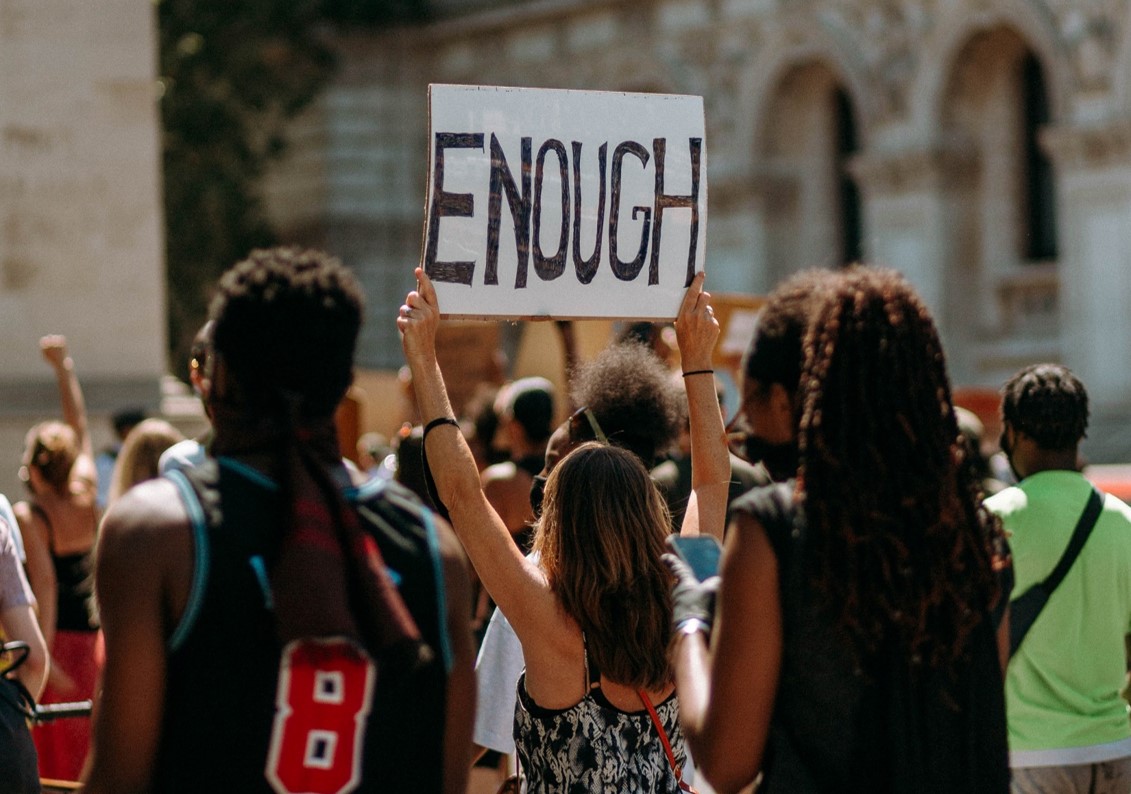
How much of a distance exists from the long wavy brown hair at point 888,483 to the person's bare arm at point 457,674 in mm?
551

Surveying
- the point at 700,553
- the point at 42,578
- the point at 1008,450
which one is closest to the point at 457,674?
the point at 700,553

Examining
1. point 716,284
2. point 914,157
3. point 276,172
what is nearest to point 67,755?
point 914,157

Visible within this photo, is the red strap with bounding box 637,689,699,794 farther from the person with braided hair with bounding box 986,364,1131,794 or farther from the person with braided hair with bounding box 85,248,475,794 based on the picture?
the person with braided hair with bounding box 986,364,1131,794

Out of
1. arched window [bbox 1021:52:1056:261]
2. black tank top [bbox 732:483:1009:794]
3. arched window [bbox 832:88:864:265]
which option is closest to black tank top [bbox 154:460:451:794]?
black tank top [bbox 732:483:1009:794]

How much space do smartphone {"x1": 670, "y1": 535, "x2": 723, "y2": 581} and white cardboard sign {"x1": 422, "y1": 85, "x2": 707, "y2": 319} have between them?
1.24 m

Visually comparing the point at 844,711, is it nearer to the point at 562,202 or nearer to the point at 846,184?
the point at 562,202

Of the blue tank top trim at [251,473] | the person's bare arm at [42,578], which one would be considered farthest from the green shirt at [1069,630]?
the person's bare arm at [42,578]

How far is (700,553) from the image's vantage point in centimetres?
309

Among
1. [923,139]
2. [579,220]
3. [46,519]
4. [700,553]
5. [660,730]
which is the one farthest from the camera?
[923,139]

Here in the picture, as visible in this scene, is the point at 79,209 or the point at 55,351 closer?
the point at 55,351

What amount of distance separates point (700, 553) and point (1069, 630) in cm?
186

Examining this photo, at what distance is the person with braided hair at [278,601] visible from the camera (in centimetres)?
259

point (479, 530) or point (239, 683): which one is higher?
point (479, 530)

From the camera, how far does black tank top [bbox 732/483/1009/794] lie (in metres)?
2.82
